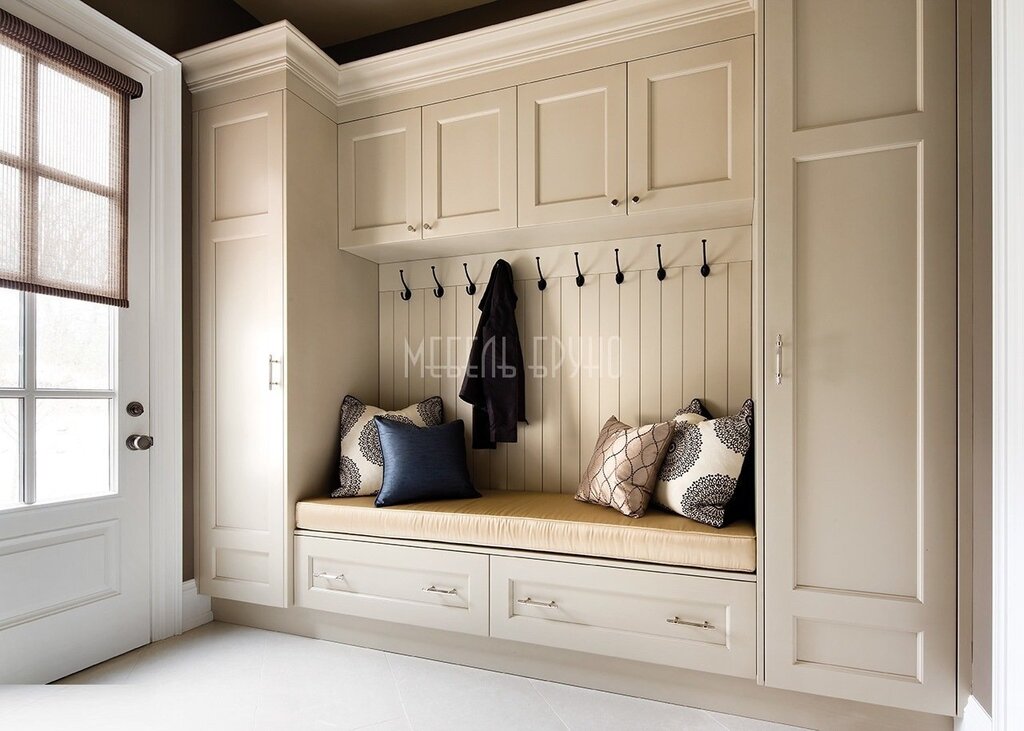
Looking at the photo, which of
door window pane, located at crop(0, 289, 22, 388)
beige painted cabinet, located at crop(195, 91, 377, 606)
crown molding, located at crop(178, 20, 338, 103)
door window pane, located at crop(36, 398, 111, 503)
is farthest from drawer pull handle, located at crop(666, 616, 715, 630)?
crown molding, located at crop(178, 20, 338, 103)

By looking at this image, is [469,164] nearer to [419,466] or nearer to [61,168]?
[419,466]

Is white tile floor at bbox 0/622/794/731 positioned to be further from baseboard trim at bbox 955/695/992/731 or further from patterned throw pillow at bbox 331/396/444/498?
Answer: patterned throw pillow at bbox 331/396/444/498

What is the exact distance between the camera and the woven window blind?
197 centimetres

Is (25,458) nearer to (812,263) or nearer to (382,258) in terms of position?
(382,258)

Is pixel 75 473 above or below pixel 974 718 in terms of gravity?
above

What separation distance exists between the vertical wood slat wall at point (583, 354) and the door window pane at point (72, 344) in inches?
44.0

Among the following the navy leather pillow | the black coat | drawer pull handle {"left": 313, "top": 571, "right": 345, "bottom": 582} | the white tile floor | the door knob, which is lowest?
the white tile floor

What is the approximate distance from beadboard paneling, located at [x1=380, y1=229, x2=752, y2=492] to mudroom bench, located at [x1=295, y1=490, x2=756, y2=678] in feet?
0.92

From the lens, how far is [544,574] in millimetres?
2072

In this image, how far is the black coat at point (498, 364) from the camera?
103 inches

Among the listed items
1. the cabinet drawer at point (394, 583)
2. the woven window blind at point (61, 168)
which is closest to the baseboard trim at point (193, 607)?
the cabinet drawer at point (394, 583)

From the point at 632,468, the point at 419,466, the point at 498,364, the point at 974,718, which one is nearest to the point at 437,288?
the point at 498,364

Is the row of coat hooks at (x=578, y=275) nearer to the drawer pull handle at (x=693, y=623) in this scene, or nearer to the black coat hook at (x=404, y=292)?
the black coat hook at (x=404, y=292)

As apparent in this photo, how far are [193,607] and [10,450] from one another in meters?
0.99
